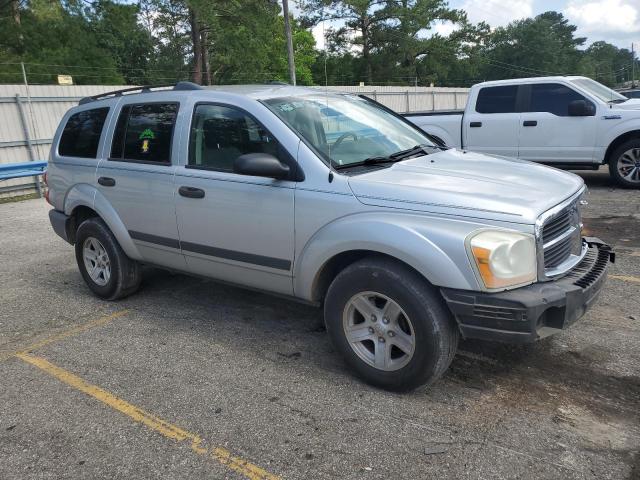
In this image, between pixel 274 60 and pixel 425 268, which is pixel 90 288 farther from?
pixel 274 60

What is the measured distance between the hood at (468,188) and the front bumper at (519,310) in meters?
0.40

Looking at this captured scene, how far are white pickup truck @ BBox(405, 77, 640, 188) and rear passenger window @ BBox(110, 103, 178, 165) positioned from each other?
6016mm

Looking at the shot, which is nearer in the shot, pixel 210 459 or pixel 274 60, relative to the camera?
pixel 210 459

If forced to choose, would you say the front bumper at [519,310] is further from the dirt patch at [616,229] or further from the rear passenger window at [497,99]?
the rear passenger window at [497,99]

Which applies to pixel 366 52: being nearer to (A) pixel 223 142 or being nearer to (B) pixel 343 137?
(A) pixel 223 142

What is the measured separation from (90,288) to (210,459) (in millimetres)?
3075

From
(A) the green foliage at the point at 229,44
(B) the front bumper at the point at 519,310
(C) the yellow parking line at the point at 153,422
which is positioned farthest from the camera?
(A) the green foliage at the point at 229,44

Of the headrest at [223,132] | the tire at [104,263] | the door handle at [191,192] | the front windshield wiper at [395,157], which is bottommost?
the tire at [104,263]

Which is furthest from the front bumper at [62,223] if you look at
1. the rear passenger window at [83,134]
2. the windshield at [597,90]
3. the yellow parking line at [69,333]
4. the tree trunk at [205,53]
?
the tree trunk at [205,53]

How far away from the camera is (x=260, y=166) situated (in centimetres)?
344

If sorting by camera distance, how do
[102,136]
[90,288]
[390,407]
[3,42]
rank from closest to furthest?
[390,407]
[102,136]
[90,288]
[3,42]

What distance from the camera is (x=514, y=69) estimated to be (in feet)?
272

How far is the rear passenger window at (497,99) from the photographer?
966 centimetres

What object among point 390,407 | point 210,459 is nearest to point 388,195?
point 390,407
